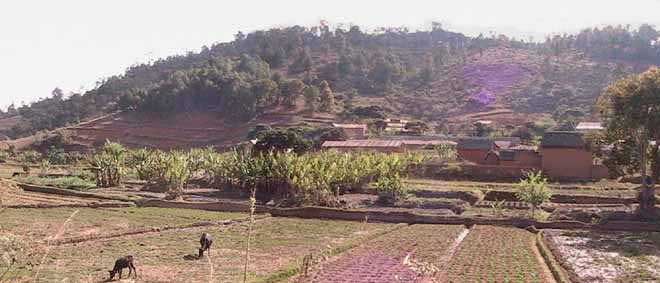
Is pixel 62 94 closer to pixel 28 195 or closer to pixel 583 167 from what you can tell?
pixel 28 195

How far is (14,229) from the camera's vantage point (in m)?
22.9

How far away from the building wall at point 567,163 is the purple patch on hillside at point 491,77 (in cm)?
5450

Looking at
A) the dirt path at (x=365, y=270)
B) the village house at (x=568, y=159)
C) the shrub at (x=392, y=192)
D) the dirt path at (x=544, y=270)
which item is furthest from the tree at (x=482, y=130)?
the dirt path at (x=365, y=270)

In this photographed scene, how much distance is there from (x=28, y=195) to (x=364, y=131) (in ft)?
140

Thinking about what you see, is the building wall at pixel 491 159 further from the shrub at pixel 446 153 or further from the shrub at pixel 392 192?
the shrub at pixel 392 192

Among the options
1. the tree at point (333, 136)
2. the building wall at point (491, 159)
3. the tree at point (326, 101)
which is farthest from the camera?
the tree at point (326, 101)

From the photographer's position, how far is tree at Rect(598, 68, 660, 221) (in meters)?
26.7

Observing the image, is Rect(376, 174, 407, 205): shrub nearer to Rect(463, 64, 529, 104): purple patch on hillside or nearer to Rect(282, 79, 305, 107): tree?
Rect(282, 79, 305, 107): tree

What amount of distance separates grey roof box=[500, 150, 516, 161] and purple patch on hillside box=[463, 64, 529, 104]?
51.2 m

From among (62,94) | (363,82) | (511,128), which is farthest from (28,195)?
(62,94)

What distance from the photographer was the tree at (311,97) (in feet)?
294

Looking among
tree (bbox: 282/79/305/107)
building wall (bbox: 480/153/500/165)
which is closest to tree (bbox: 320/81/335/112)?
tree (bbox: 282/79/305/107)

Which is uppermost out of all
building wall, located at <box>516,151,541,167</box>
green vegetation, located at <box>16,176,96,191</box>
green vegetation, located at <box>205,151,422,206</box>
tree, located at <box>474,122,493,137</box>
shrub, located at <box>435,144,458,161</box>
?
green vegetation, located at <box>205,151,422,206</box>

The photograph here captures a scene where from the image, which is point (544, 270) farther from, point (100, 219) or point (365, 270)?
point (100, 219)
